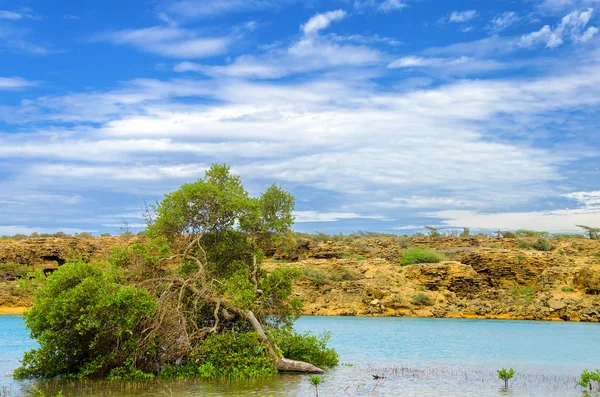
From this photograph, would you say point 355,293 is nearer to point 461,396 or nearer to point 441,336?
point 441,336

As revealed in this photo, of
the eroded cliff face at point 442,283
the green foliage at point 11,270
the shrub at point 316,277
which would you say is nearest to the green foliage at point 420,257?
the eroded cliff face at point 442,283

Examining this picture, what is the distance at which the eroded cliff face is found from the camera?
171ft

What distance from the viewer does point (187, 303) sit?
20.8 meters

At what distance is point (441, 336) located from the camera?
116 feet

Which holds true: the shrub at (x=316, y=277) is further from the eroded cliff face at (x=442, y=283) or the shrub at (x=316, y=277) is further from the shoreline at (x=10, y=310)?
the shoreline at (x=10, y=310)

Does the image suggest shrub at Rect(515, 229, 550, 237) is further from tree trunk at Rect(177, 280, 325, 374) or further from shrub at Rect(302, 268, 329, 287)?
tree trunk at Rect(177, 280, 325, 374)

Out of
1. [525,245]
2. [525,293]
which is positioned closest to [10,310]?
[525,293]

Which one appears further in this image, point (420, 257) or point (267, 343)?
point (420, 257)

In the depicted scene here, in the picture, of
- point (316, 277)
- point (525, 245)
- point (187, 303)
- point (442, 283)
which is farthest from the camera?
point (525, 245)

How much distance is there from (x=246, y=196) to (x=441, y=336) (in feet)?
59.4

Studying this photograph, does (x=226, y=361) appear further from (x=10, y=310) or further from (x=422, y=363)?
(x=10, y=310)

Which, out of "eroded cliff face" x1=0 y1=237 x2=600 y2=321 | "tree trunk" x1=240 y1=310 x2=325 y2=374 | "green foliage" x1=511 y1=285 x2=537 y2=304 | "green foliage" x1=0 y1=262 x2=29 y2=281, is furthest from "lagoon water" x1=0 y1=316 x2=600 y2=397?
"green foliage" x1=0 y1=262 x2=29 y2=281

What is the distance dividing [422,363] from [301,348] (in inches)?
220

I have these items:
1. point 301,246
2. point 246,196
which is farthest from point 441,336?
point 301,246
